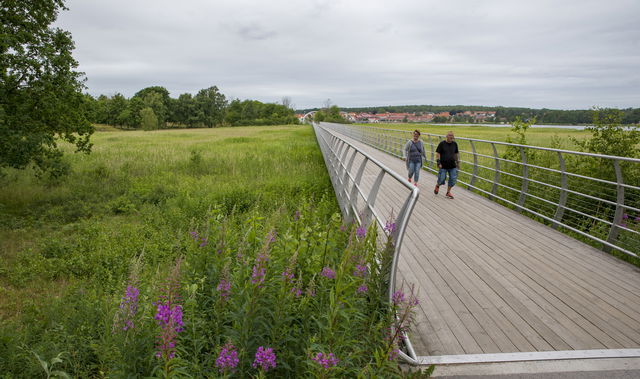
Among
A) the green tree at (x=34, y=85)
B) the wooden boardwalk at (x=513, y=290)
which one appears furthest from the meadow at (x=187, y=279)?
the green tree at (x=34, y=85)

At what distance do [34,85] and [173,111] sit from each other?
3907 inches

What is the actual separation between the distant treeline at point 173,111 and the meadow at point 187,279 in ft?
238

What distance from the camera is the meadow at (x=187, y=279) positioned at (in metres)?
2.50

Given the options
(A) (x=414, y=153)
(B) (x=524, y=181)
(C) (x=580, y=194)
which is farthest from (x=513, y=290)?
(A) (x=414, y=153)

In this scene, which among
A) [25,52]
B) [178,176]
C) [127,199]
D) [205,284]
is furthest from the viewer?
[178,176]

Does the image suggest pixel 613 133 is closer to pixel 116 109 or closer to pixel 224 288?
pixel 224 288

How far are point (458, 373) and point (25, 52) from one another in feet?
39.0

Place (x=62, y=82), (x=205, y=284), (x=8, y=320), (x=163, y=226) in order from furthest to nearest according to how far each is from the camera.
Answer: (x=62, y=82)
(x=163, y=226)
(x=8, y=320)
(x=205, y=284)

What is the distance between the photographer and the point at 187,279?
3.80m

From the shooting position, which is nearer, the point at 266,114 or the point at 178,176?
the point at 178,176

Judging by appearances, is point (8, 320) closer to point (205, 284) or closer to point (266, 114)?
point (205, 284)

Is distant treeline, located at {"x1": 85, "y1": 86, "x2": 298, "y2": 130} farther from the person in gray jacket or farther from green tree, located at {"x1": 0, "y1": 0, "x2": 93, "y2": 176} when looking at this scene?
the person in gray jacket

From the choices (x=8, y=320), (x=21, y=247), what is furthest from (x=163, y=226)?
(x=8, y=320)

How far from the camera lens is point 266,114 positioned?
492 ft
